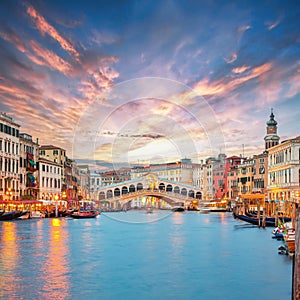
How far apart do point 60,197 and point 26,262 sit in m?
25.6

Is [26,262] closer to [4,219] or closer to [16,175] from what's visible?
[4,219]

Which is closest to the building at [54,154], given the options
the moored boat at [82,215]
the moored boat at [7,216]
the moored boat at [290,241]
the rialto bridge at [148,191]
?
the rialto bridge at [148,191]

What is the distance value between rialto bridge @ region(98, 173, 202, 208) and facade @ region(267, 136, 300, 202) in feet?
30.7

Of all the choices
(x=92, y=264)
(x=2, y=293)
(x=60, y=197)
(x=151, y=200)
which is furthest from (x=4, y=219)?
(x=151, y=200)

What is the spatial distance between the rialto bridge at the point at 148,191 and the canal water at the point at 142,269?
23961 millimetres

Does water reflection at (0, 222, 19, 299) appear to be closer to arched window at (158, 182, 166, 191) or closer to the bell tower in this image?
the bell tower

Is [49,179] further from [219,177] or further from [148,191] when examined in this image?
[219,177]

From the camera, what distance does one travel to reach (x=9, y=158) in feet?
88.3

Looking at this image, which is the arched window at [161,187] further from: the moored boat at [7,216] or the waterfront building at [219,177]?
the moored boat at [7,216]

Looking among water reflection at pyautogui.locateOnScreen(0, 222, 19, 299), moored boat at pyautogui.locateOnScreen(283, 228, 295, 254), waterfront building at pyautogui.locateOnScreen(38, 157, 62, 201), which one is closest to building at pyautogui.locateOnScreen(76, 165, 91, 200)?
waterfront building at pyautogui.locateOnScreen(38, 157, 62, 201)

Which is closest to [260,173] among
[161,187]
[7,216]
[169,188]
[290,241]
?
[169,188]

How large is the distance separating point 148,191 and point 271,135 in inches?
381

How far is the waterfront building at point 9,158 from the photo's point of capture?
26.0 meters

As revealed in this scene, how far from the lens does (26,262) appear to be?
10.7 metres
